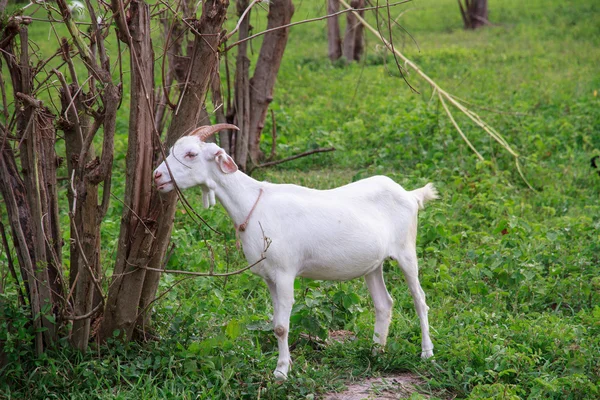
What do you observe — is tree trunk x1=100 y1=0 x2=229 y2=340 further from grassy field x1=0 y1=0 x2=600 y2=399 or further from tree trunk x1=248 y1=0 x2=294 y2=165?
tree trunk x1=248 y1=0 x2=294 y2=165

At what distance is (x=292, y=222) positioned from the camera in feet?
14.9

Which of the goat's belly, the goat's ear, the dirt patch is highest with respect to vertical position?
the goat's ear

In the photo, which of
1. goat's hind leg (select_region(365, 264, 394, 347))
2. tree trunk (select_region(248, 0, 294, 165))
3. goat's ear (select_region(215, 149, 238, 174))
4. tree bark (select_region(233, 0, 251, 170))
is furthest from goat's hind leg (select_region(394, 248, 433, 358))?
tree trunk (select_region(248, 0, 294, 165))

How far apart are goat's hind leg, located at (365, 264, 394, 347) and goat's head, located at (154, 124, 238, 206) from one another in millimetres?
1339

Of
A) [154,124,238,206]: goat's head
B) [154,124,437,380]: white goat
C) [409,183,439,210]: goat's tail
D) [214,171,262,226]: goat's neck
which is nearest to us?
[154,124,238,206]: goat's head

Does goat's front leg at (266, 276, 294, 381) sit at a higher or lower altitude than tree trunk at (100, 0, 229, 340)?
lower

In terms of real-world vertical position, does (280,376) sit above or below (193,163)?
below

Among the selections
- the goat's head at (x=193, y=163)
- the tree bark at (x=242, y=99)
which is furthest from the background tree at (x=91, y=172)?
the tree bark at (x=242, y=99)

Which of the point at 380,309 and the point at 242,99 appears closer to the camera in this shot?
the point at 380,309

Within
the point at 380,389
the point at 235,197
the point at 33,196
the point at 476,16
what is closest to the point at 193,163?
the point at 235,197

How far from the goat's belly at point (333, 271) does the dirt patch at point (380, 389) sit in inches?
26.3

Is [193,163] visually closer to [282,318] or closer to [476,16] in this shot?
[282,318]

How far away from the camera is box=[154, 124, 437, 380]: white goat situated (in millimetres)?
4355

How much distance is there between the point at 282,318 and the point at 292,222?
587 mm
